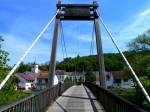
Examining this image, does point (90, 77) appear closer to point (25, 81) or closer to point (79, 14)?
point (25, 81)

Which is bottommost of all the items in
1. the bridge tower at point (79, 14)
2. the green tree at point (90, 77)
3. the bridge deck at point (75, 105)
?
the bridge deck at point (75, 105)

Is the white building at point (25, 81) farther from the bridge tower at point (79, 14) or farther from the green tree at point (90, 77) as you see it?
the bridge tower at point (79, 14)

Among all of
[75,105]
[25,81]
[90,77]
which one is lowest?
[75,105]

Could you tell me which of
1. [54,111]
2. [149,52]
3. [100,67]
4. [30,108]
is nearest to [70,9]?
[100,67]

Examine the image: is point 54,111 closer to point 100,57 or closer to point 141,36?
point 100,57

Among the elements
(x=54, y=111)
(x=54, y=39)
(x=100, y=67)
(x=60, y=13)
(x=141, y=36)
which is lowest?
(x=54, y=111)

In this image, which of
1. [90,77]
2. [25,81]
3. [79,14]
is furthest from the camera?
[90,77]

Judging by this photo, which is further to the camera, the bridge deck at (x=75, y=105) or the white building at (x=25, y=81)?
the white building at (x=25, y=81)

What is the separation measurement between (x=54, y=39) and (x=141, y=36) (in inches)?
1092

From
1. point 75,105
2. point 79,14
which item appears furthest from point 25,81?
point 75,105

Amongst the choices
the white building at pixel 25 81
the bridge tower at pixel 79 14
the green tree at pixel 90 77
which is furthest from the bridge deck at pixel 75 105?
the green tree at pixel 90 77

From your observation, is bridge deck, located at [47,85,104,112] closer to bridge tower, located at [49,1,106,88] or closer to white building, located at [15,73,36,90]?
bridge tower, located at [49,1,106,88]

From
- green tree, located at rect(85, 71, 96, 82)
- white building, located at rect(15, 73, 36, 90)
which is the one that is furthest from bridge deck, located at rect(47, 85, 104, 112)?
green tree, located at rect(85, 71, 96, 82)

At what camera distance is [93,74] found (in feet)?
361
